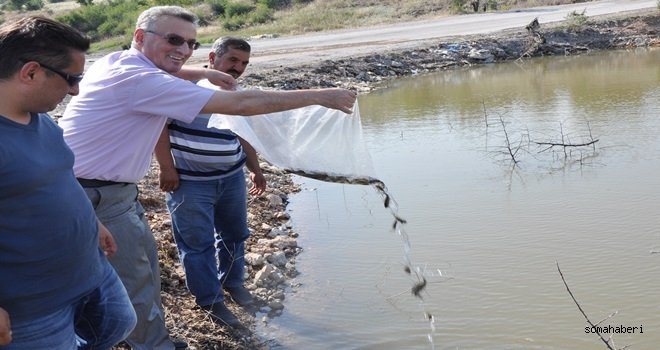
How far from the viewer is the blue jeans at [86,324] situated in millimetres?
2498

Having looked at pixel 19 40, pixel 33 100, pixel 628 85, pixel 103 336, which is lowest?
pixel 628 85

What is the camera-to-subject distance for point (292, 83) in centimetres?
1516

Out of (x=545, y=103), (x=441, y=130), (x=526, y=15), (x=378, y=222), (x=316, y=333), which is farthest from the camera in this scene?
(x=526, y=15)

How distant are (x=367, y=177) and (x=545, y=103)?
943 centimetres

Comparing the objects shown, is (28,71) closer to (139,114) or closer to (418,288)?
(139,114)

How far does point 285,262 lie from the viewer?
236 inches

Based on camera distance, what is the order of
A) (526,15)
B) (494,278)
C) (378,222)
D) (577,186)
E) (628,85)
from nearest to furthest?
(494,278), (378,222), (577,186), (628,85), (526,15)

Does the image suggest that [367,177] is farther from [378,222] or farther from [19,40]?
[378,222]

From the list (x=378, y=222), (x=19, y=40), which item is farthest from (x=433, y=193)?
(x=19, y=40)

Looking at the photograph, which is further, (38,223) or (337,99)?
(337,99)

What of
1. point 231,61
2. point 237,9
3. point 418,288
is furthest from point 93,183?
point 237,9

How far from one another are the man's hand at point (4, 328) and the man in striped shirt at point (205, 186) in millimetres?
1916

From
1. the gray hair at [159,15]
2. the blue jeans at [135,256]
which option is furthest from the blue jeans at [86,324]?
→ the gray hair at [159,15]

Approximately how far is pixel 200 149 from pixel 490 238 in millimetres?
2984
